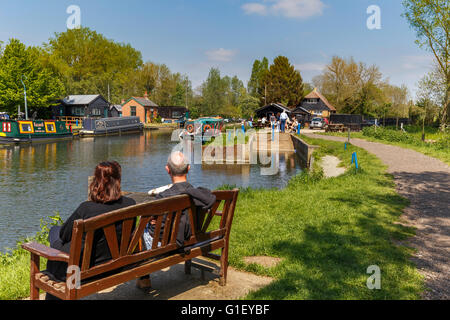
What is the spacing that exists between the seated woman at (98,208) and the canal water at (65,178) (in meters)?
7.45

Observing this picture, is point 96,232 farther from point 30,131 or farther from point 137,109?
point 137,109

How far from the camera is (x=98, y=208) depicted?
350cm

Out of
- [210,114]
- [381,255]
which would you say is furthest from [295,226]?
[210,114]

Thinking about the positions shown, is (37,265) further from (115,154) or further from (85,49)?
(85,49)

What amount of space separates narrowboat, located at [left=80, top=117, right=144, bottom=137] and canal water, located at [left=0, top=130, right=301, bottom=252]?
1924 centimetres

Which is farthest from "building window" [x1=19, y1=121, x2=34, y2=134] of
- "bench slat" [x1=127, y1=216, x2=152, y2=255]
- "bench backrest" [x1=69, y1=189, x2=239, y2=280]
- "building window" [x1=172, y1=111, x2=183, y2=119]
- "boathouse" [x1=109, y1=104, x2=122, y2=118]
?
"building window" [x1=172, y1=111, x2=183, y2=119]

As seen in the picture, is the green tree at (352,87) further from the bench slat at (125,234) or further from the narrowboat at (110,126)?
the bench slat at (125,234)

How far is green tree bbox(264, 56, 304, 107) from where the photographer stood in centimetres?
8231

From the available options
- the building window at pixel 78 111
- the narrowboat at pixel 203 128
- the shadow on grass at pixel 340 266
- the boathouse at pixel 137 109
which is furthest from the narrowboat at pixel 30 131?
the shadow on grass at pixel 340 266

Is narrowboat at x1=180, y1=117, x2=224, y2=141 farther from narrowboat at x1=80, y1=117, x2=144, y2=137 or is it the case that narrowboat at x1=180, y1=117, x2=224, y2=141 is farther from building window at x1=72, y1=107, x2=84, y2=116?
building window at x1=72, y1=107, x2=84, y2=116

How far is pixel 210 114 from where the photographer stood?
316 feet

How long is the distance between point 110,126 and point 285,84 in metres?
40.6

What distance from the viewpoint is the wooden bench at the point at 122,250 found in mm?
3232
